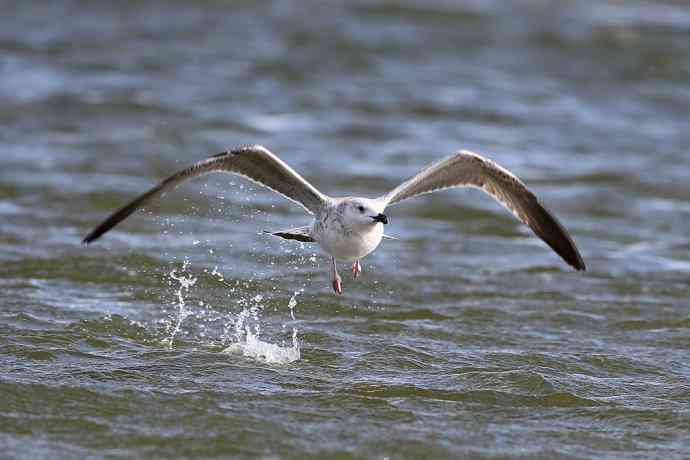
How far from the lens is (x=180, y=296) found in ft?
30.3

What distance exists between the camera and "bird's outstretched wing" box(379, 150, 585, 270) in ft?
26.5

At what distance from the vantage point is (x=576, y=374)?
8.16 metres

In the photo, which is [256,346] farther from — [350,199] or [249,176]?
[350,199]

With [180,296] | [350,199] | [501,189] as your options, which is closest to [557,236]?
[501,189]

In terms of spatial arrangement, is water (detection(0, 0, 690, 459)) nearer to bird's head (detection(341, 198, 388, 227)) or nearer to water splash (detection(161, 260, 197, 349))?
water splash (detection(161, 260, 197, 349))

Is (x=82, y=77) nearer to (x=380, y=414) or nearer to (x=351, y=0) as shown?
(x=351, y=0)

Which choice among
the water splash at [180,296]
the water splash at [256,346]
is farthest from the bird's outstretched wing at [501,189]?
the water splash at [180,296]

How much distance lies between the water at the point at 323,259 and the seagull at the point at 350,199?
0.88 m

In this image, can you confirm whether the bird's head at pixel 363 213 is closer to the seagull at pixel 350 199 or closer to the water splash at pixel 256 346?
the seagull at pixel 350 199

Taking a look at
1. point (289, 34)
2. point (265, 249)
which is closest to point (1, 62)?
point (289, 34)

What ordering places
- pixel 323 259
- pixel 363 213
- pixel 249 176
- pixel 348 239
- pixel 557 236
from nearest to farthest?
pixel 363 213 < pixel 348 239 < pixel 249 176 < pixel 557 236 < pixel 323 259

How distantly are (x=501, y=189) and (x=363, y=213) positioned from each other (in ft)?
4.92

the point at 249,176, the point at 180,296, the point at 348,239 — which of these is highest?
the point at 249,176

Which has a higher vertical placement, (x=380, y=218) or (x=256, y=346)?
(x=380, y=218)
